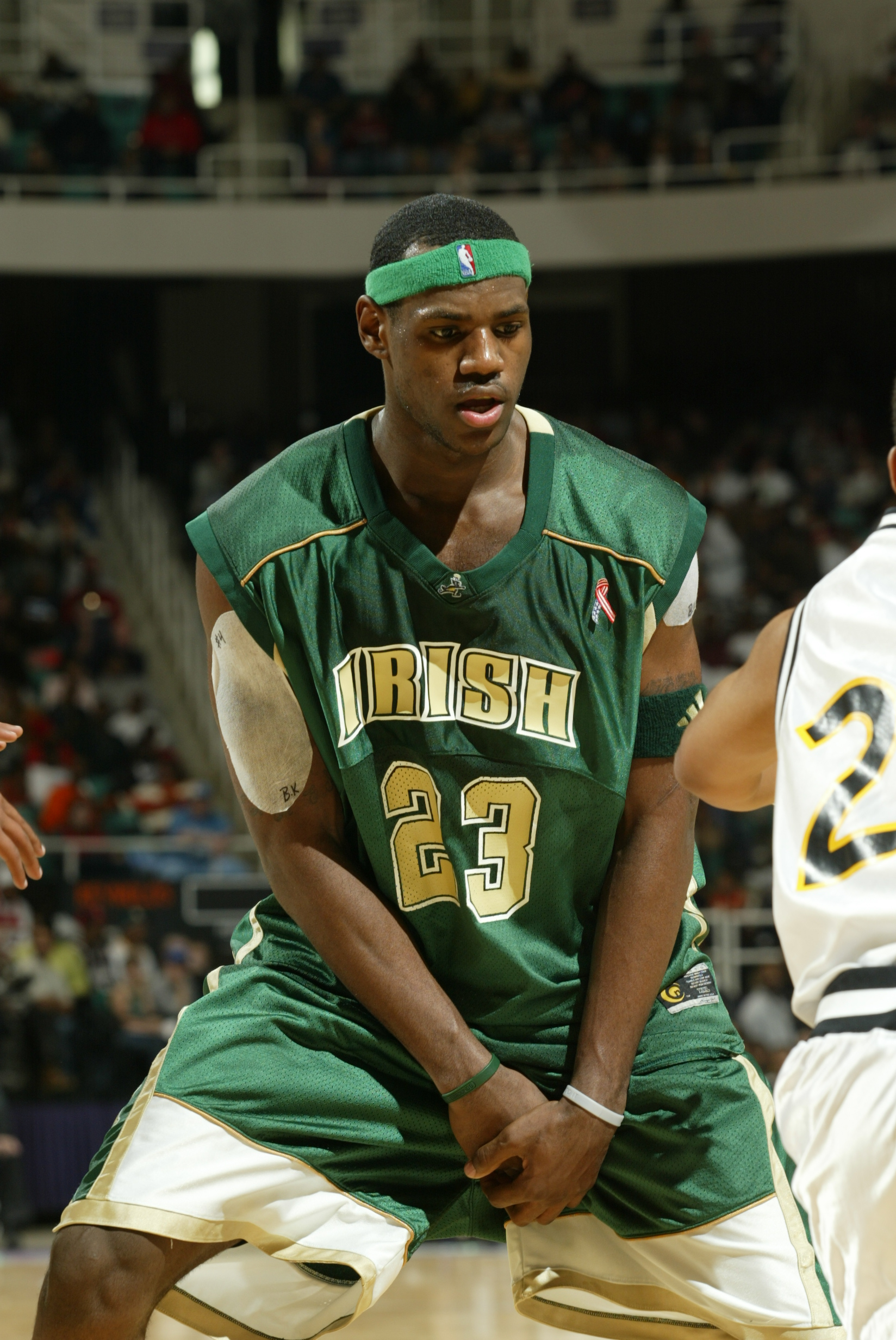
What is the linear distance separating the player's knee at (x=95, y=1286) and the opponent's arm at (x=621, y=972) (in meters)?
0.55

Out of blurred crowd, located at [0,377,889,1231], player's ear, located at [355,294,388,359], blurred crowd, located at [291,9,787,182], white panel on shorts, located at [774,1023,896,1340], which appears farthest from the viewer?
blurred crowd, located at [291,9,787,182]

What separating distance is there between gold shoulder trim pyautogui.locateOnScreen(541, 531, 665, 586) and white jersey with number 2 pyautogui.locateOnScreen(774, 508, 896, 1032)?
0.71 meters

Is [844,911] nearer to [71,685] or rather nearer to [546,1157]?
[546,1157]

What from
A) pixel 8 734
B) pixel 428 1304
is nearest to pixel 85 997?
pixel 428 1304

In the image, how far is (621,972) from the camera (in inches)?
111

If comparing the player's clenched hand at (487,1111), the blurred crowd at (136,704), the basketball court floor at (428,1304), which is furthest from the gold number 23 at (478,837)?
the blurred crowd at (136,704)

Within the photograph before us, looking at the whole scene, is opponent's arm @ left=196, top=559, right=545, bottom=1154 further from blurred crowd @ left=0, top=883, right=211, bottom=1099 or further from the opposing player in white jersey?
blurred crowd @ left=0, top=883, right=211, bottom=1099

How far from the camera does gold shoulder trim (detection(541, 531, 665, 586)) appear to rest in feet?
9.21

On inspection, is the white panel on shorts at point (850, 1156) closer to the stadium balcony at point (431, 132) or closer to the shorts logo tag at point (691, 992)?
the shorts logo tag at point (691, 992)

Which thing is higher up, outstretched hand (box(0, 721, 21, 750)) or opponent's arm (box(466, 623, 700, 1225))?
outstretched hand (box(0, 721, 21, 750))

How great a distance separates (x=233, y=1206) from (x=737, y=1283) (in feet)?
2.76

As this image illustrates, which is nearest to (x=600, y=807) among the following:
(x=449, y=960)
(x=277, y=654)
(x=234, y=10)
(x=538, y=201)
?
(x=449, y=960)

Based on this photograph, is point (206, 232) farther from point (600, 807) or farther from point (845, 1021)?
point (845, 1021)

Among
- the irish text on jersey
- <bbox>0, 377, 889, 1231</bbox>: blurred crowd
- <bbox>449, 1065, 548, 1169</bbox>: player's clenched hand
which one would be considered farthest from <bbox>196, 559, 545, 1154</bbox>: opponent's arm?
<bbox>0, 377, 889, 1231</bbox>: blurred crowd
